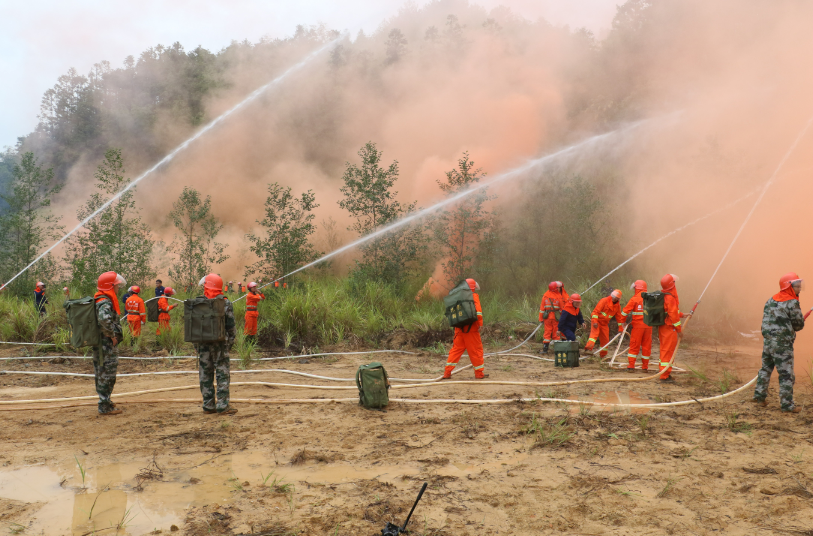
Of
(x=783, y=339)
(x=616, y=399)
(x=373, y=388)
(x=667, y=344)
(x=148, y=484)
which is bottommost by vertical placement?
(x=616, y=399)

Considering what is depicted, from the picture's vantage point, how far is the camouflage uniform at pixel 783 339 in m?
6.91

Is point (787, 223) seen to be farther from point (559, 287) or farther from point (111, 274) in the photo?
point (111, 274)

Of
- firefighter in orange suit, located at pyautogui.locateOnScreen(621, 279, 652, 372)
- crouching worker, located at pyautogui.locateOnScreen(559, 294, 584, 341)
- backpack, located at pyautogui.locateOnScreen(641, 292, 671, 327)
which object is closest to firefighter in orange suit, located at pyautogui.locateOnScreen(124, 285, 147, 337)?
crouching worker, located at pyautogui.locateOnScreen(559, 294, 584, 341)

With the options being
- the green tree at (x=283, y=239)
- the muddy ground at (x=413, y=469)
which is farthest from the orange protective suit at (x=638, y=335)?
the green tree at (x=283, y=239)

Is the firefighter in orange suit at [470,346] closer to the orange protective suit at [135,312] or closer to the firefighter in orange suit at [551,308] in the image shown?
the firefighter in orange suit at [551,308]

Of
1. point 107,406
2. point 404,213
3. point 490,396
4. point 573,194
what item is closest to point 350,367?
point 490,396

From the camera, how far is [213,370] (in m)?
7.11

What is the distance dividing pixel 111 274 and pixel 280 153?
34418 millimetres

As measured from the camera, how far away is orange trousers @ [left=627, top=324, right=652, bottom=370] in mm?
10102

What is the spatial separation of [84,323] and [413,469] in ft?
15.7

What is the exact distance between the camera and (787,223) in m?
15.5

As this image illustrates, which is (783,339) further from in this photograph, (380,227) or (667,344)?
(380,227)

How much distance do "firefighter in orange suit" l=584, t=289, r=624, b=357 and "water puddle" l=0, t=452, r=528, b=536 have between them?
7059 mm

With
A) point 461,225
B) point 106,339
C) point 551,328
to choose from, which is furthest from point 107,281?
point 461,225
